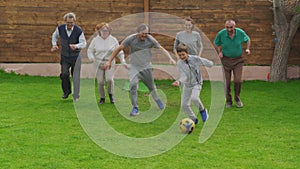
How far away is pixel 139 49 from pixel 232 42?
6.67ft

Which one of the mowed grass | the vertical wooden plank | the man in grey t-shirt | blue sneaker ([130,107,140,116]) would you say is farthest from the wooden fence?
blue sneaker ([130,107,140,116])

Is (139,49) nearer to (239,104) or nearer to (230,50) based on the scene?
(230,50)

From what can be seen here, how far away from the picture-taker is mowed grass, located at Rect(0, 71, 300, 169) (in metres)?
7.84

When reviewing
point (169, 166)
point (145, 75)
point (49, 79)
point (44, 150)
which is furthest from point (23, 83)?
point (169, 166)

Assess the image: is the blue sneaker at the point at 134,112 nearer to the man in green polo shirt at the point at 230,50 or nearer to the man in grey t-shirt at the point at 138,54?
the man in grey t-shirt at the point at 138,54

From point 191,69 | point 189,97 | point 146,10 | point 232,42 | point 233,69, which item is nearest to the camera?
point 191,69

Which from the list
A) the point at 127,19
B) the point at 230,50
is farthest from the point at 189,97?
the point at 127,19

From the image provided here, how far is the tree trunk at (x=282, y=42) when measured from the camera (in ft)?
53.4

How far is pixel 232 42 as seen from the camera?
484 inches

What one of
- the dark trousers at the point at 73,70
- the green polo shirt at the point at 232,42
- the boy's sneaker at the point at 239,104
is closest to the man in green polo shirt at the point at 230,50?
the green polo shirt at the point at 232,42

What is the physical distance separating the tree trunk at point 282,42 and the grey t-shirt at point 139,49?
5.75 m

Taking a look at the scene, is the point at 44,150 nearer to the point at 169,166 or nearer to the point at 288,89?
the point at 169,166

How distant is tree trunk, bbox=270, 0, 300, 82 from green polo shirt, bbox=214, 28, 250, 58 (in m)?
4.11

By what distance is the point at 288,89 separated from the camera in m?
15.4
